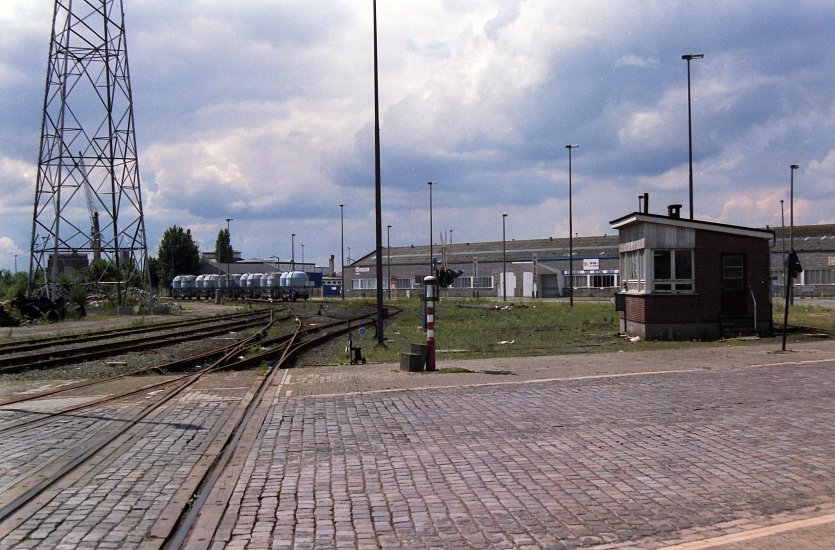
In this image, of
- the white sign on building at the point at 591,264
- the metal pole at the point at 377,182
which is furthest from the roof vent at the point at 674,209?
the white sign on building at the point at 591,264

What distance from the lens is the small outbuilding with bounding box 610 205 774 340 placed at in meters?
24.0

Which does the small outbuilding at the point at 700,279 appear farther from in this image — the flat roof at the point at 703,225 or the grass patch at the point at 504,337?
the grass patch at the point at 504,337

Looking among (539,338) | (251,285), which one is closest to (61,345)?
(539,338)

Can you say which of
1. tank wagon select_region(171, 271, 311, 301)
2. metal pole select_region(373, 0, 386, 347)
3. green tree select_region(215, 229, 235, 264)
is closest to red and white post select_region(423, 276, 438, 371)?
metal pole select_region(373, 0, 386, 347)

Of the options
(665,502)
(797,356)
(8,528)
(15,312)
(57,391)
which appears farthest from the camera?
(15,312)

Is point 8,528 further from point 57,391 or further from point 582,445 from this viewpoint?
point 57,391

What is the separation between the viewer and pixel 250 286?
8944cm

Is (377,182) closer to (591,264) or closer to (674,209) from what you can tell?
(674,209)

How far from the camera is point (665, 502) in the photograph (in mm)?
6625

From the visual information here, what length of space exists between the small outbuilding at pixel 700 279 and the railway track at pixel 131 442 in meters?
12.6

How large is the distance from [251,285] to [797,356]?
248 ft

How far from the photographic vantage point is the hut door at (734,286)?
80.5ft

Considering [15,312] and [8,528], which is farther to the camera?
[15,312]

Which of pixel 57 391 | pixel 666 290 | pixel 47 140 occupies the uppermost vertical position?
pixel 47 140
